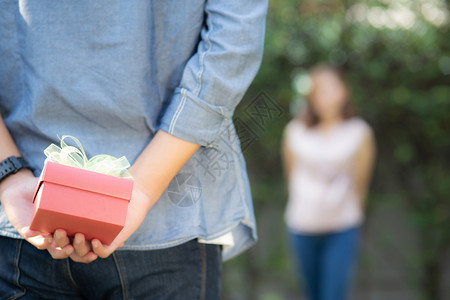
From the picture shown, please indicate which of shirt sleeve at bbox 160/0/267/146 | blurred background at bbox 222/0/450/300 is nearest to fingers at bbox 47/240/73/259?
shirt sleeve at bbox 160/0/267/146

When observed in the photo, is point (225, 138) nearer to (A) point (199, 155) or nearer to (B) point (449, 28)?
(A) point (199, 155)

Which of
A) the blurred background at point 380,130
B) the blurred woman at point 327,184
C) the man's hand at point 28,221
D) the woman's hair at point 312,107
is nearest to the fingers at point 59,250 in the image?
the man's hand at point 28,221

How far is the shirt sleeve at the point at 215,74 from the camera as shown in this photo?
953 millimetres

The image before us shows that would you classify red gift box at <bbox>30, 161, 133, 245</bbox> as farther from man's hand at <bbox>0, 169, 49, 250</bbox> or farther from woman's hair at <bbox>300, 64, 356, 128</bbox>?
woman's hair at <bbox>300, 64, 356, 128</bbox>

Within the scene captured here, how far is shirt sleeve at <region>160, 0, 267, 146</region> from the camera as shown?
0.95m

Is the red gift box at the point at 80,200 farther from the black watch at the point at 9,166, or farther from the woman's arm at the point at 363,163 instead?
the woman's arm at the point at 363,163

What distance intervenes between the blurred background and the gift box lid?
9.08 feet

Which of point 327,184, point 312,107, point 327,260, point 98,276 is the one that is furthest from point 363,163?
point 98,276

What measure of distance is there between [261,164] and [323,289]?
3.69 feet

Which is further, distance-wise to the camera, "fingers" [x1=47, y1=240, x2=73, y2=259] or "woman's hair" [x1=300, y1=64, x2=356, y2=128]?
"woman's hair" [x1=300, y1=64, x2=356, y2=128]

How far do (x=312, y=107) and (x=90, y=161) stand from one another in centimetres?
293

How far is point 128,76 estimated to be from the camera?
0.97m

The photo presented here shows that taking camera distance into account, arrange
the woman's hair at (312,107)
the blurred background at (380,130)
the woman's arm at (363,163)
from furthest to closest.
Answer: the blurred background at (380,130) → the woman's hair at (312,107) → the woman's arm at (363,163)

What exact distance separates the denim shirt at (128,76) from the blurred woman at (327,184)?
244cm
